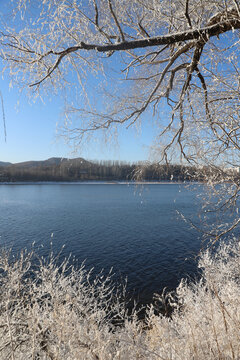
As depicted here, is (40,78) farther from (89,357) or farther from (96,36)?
(89,357)

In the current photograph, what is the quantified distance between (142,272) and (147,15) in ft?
29.5

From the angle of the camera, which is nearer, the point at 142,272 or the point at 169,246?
the point at 142,272

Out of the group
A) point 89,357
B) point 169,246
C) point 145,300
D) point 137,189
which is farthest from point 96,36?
point 169,246

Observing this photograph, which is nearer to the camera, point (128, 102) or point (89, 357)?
point (89, 357)

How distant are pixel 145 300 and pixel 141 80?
7.06 m

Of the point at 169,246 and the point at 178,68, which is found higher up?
the point at 178,68

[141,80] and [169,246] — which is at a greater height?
[141,80]

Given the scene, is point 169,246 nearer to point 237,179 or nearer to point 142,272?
point 142,272

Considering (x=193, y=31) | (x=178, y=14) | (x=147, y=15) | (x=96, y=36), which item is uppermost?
(x=147, y=15)

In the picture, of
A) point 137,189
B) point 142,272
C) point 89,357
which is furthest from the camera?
point 142,272

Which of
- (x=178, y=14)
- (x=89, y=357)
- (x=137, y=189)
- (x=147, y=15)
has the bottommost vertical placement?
(x=89, y=357)

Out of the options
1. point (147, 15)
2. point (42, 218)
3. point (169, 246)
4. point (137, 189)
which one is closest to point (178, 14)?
point (147, 15)

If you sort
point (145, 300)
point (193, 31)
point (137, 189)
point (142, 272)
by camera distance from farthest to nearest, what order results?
1. point (142, 272)
2. point (145, 300)
3. point (137, 189)
4. point (193, 31)

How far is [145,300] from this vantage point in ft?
26.1
